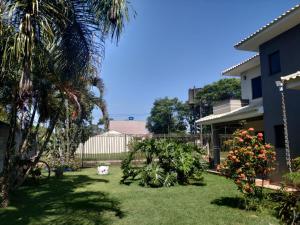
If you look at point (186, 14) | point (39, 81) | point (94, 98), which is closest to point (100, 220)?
point (39, 81)

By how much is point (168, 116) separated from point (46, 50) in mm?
60044

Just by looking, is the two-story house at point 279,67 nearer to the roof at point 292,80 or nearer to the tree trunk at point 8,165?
the roof at point 292,80

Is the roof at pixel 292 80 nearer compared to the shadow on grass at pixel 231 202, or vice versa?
the shadow on grass at pixel 231 202

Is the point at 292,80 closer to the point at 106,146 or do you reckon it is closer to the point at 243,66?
the point at 243,66

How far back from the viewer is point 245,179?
328 inches

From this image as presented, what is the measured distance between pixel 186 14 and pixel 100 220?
1192cm

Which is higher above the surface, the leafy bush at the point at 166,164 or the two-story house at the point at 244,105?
the two-story house at the point at 244,105

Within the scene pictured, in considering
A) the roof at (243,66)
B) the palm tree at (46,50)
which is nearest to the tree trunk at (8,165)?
the palm tree at (46,50)

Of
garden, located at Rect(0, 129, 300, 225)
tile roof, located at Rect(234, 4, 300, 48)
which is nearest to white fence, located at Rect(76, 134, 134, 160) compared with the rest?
garden, located at Rect(0, 129, 300, 225)

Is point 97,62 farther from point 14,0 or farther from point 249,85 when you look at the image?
point 249,85

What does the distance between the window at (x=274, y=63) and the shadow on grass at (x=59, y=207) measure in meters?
8.35

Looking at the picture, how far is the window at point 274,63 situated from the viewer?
1324 centimetres

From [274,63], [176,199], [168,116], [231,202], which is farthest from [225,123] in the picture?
[168,116]

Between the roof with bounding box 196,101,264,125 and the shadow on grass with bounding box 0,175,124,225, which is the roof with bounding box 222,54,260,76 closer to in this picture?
the roof with bounding box 196,101,264,125
